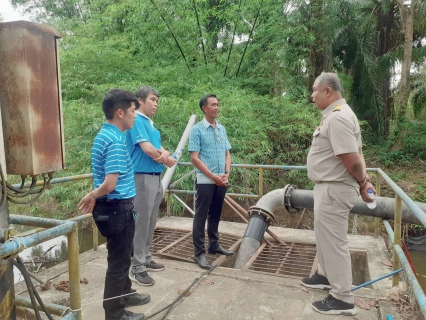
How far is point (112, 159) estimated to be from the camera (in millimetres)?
2305

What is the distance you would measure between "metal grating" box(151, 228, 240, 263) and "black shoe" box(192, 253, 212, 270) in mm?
143

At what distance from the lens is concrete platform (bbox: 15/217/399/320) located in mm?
2834

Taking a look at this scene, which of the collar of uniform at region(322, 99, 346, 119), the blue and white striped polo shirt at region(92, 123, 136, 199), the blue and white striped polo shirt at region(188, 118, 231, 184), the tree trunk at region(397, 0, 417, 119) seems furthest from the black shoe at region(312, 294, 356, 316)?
the tree trunk at region(397, 0, 417, 119)

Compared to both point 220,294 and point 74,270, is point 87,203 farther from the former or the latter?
point 220,294

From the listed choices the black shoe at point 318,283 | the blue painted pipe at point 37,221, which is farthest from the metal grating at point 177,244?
the blue painted pipe at point 37,221

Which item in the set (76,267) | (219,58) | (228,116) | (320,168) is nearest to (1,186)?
(76,267)

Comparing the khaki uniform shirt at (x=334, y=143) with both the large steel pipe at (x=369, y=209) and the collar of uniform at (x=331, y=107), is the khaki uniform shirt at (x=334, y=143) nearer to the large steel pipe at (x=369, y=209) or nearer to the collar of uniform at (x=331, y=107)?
the collar of uniform at (x=331, y=107)

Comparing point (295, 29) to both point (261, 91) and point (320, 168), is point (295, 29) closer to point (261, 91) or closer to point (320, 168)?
point (261, 91)

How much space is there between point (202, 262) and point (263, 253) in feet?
3.33

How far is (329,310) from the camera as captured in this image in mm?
2781

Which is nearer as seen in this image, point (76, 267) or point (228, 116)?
point (76, 267)

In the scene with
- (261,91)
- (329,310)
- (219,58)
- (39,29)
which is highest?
(219,58)

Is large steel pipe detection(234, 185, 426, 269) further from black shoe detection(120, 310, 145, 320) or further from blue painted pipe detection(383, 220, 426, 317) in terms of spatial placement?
black shoe detection(120, 310, 145, 320)

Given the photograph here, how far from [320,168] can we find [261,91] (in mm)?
7897
